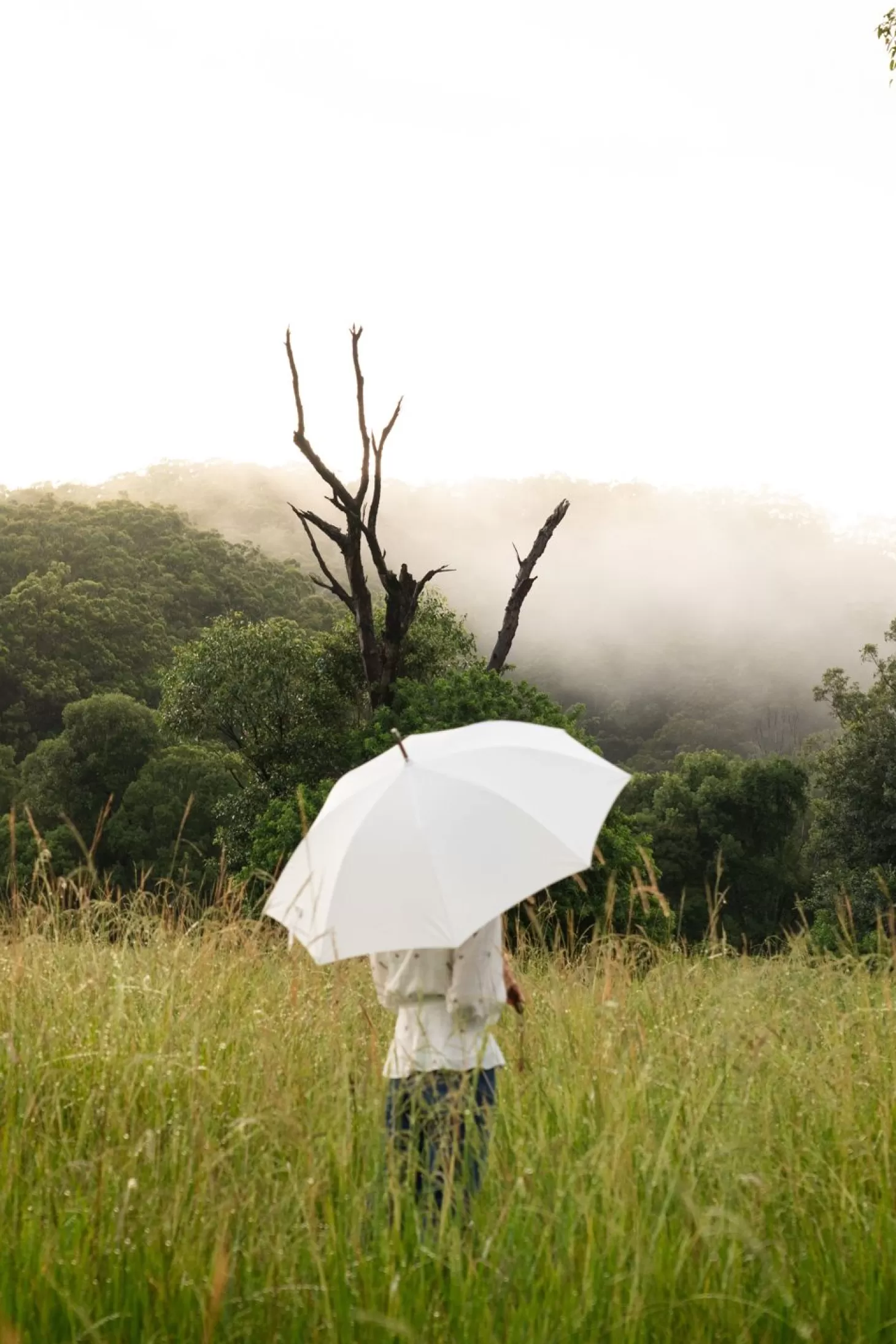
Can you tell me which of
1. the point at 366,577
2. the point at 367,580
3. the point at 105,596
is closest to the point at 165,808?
the point at 367,580

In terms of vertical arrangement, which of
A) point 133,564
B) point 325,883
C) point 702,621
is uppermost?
point 702,621

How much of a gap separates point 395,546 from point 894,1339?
532 ft

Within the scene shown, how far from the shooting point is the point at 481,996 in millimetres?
2660

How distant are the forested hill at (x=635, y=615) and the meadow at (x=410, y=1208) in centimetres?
7922

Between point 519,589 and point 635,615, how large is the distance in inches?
5900

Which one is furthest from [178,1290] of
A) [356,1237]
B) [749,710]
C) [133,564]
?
[749,710]

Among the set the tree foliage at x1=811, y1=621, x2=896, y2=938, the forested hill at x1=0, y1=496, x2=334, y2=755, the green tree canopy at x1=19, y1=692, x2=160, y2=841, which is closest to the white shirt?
the tree foliage at x1=811, y1=621, x2=896, y2=938

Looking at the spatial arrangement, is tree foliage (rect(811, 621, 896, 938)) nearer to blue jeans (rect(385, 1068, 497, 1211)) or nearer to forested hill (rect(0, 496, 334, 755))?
forested hill (rect(0, 496, 334, 755))

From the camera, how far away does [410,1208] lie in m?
2.31

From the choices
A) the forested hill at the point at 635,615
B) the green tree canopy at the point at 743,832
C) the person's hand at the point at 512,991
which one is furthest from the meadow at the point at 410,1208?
the forested hill at the point at 635,615

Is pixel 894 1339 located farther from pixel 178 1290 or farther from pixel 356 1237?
pixel 178 1290

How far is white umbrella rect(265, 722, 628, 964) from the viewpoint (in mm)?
2545

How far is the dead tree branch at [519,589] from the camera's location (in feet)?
63.5

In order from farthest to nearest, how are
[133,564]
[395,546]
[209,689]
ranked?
[395,546] < [133,564] < [209,689]
